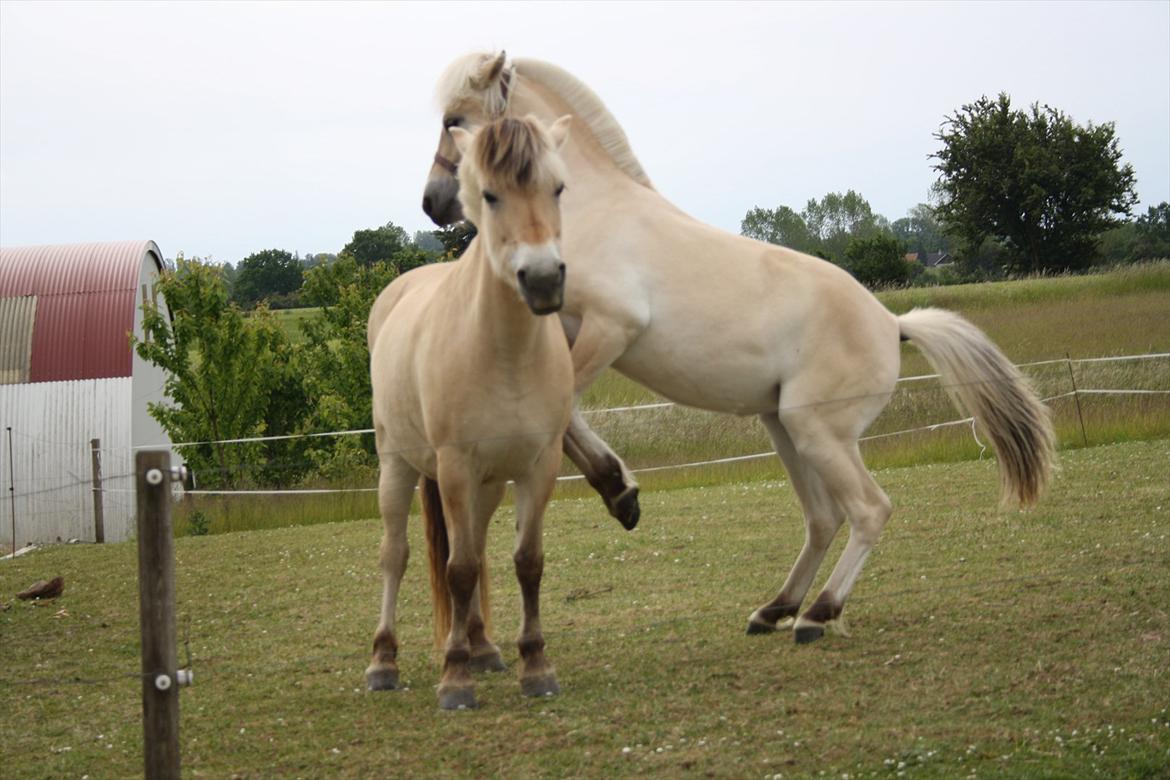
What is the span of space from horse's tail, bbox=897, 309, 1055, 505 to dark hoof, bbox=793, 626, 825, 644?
134 centimetres

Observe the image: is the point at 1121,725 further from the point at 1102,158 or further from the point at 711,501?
the point at 1102,158

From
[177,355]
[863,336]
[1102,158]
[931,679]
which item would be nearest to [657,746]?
[931,679]

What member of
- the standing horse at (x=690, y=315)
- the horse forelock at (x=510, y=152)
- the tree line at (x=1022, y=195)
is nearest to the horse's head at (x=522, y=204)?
the horse forelock at (x=510, y=152)

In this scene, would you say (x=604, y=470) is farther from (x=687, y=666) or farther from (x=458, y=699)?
(x=458, y=699)

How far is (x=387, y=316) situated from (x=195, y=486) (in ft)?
38.4

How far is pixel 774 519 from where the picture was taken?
33.7 ft

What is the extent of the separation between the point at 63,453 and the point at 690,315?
15.6 metres

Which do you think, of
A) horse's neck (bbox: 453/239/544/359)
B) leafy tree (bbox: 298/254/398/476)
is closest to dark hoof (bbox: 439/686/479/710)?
horse's neck (bbox: 453/239/544/359)

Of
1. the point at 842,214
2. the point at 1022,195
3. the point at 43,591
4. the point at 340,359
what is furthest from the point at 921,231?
the point at 43,591

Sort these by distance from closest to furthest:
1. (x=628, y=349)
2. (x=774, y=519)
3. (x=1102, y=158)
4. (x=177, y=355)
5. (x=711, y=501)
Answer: (x=628, y=349) → (x=774, y=519) → (x=711, y=501) → (x=177, y=355) → (x=1102, y=158)

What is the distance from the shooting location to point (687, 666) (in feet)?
18.3

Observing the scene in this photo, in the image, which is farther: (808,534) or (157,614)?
(808,534)

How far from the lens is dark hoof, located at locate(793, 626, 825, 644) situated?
5.90 m

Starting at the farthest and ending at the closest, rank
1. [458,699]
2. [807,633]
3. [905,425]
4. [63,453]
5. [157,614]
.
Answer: [63,453] → [905,425] → [807,633] → [458,699] → [157,614]
